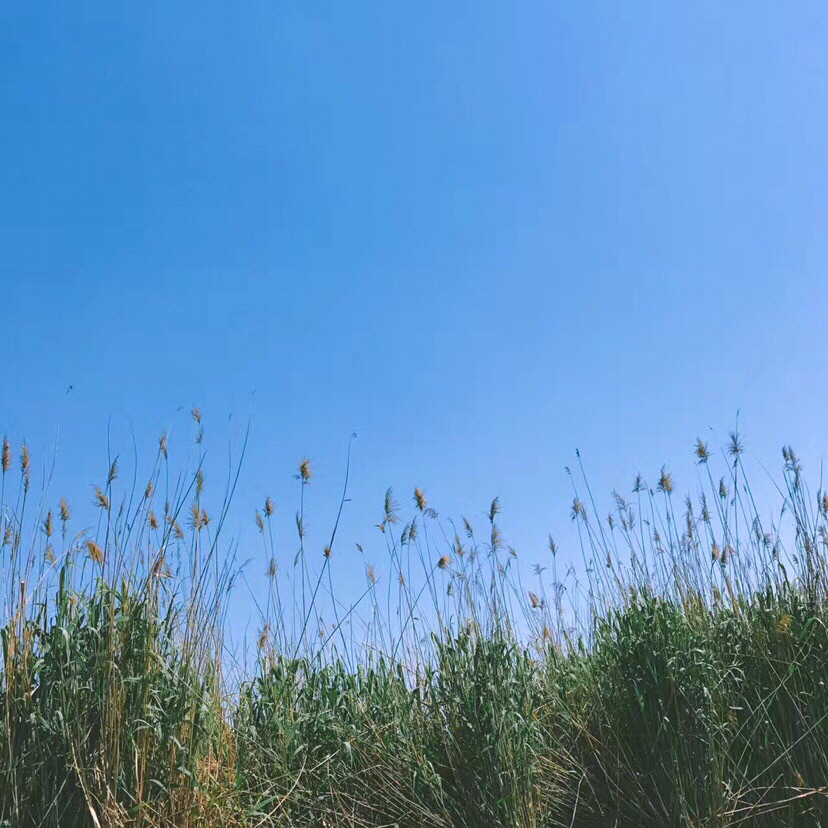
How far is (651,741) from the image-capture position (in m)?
3.37

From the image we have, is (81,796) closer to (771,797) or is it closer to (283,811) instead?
(283,811)

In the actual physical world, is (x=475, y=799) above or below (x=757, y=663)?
below

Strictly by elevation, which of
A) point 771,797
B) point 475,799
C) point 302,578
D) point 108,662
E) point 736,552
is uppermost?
point 302,578

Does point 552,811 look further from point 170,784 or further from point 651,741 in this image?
point 170,784

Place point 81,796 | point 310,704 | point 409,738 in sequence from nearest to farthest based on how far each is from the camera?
point 81,796 < point 409,738 < point 310,704

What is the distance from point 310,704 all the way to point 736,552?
2281 mm

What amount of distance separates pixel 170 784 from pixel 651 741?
192cm

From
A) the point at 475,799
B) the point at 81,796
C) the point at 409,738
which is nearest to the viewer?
the point at 81,796

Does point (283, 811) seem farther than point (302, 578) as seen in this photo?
No

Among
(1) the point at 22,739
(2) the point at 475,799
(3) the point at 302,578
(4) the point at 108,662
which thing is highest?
(3) the point at 302,578

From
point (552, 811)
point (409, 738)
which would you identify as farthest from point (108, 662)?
point (552, 811)

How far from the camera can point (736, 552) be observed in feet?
13.4

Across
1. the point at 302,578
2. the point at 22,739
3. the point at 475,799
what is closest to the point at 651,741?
the point at 475,799

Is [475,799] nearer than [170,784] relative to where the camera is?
No
